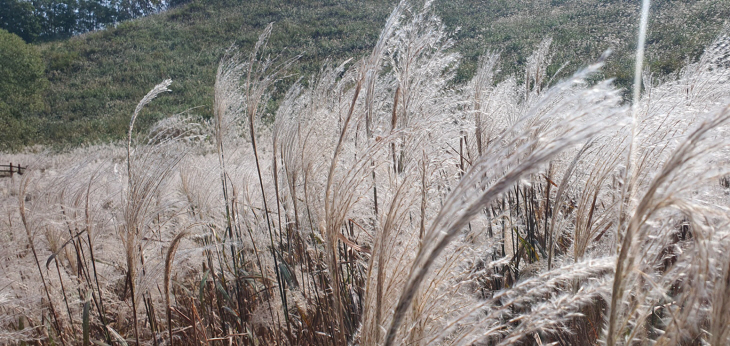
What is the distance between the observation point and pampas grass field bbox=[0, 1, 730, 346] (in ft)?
2.31

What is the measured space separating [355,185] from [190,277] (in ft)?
9.04

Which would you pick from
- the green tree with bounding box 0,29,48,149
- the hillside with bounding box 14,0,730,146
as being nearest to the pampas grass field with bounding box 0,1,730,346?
the hillside with bounding box 14,0,730,146

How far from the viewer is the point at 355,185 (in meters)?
1.20

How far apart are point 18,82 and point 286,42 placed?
1526cm

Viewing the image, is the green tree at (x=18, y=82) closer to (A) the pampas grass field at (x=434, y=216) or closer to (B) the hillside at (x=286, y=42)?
(B) the hillside at (x=286, y=42)

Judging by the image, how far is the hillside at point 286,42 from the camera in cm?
2020

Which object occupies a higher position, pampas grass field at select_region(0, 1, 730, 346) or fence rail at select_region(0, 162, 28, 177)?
pampas grass field at select_region(0, 1, 730, 346)

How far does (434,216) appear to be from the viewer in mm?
1272

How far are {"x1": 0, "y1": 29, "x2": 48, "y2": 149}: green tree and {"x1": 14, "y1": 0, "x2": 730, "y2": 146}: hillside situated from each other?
0.99 metres

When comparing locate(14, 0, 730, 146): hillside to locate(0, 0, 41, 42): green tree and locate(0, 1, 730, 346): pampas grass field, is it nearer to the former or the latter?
locate(0, 0, 41, 42): green tree

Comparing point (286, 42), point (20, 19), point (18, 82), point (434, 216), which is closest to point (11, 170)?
point (434, 216)

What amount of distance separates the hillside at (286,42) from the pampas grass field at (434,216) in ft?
48.4

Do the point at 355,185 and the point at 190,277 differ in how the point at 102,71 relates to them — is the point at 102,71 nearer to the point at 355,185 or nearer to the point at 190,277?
the point at 190,277

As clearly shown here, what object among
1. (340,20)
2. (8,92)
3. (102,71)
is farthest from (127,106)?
(340,20)
